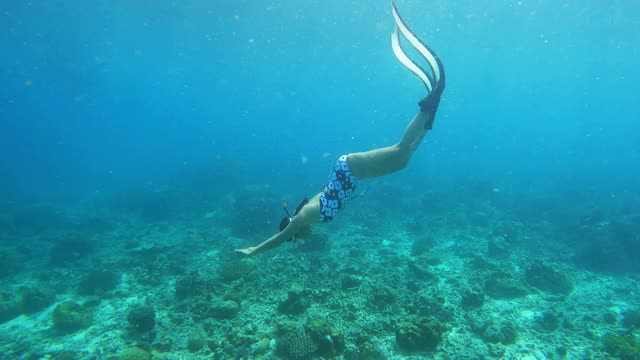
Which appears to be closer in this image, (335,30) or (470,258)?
(470,258)

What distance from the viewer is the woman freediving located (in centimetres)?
504

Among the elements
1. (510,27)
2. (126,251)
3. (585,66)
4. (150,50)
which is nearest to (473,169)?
(510,27)

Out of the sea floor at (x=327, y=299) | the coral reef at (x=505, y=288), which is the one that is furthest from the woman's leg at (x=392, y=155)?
the coral reef at (x=505, y=288)

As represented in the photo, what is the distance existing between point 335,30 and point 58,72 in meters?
46.5

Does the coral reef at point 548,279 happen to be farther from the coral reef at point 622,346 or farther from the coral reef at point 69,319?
the coral reef at point 69,319

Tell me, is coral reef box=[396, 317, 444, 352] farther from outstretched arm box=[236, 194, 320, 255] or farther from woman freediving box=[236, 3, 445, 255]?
outstretched arm box=[236, 194, 320, 255]

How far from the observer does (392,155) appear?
525cm

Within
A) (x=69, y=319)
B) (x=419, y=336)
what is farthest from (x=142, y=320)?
(x=419, y=336)

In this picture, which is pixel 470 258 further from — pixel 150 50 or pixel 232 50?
pixel 150 50

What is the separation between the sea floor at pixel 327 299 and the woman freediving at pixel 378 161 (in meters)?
3.17

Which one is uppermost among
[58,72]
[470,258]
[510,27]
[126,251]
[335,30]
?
[58,72]

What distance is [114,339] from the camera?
850 centimetres

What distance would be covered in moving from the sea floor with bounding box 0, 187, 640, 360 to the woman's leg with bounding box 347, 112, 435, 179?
13.3ft

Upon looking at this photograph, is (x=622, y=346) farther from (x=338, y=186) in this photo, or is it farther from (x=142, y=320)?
(x=142, y=320)
